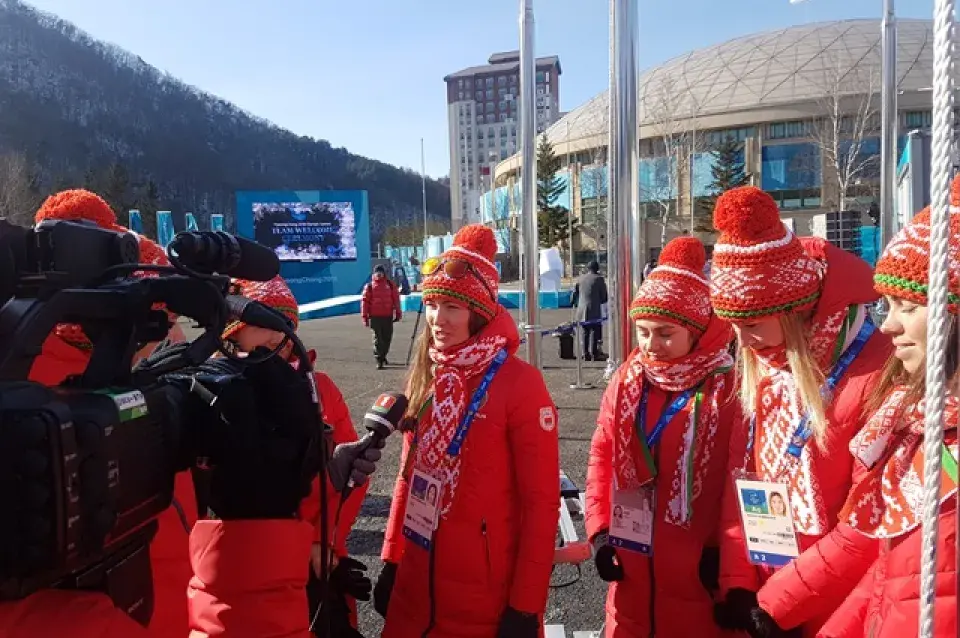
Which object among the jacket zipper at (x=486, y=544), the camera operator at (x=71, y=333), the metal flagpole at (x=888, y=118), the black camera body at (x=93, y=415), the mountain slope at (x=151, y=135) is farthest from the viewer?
the mountain slope at (x=151, y=135)

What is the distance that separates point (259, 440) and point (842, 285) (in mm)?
1627

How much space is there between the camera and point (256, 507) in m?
1.14

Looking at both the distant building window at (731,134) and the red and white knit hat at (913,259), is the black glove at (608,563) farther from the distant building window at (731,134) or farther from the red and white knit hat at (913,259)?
the distant building window at (731,134)

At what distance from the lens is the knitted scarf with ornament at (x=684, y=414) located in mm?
2152

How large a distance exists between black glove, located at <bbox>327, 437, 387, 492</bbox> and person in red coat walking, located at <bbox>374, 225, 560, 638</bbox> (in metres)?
0.82

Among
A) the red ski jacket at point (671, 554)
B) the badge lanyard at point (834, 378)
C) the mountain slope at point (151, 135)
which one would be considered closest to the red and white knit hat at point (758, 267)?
the badge lanyard at point (834, 378)

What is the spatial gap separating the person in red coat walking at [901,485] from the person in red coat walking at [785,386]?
17 cm

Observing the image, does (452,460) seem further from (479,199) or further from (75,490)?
(479,199)

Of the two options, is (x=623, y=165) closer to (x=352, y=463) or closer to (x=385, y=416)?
(x=385, y=416)

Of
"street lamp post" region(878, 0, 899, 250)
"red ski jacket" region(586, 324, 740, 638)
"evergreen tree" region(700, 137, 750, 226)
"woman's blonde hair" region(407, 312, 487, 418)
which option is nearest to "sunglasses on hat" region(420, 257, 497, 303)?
"woman's blonde hair" region(407, 312, 487, 418)

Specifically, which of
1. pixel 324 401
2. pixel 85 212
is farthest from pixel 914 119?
pixel 85 212

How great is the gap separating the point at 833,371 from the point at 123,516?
1.72 metres

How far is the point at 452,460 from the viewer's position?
86.0 inches

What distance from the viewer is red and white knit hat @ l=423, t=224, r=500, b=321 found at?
238cm
